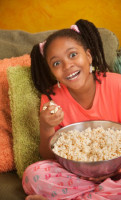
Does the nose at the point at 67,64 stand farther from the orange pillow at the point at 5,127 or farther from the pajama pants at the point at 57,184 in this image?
the pajama pants at the point at 57,184

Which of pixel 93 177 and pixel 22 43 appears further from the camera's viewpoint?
pixel 22 43

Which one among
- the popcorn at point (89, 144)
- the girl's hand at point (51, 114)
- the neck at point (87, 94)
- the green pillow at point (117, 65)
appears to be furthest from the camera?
the green pillow at point (117, 65)

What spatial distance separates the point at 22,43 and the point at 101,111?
651 millimetres

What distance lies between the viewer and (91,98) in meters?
1.44

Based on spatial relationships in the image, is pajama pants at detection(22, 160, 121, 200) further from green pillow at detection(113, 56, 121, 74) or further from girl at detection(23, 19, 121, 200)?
green pillow at detection(113, 56, 121, 74)

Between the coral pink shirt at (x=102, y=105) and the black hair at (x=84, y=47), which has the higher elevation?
the black hair at (x=84, y=47)

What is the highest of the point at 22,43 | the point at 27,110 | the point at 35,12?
the point at 35,12

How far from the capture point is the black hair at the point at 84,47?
1.36 metres

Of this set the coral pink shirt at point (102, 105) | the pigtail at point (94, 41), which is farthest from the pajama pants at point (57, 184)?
the pigtail at point (94, 41)

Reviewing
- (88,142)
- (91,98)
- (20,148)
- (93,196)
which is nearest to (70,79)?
(91,98)

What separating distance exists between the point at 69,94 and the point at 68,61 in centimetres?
23

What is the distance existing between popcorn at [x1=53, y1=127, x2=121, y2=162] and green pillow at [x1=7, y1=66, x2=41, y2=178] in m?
0.19

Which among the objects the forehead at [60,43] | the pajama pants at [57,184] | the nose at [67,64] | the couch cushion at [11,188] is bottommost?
the couch cushion at [11,188]

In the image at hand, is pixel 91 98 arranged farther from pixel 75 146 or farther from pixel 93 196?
pixel 93 196
